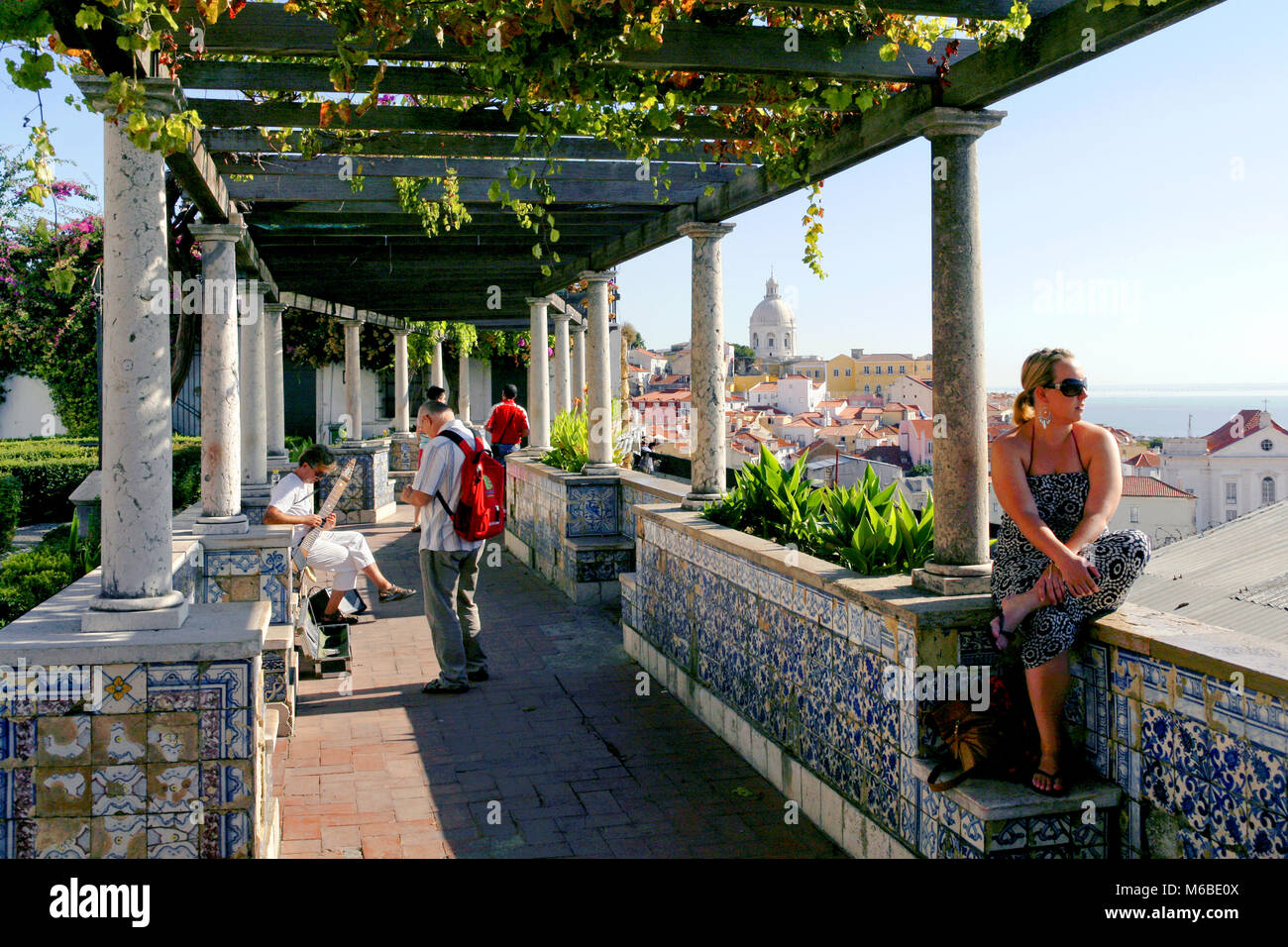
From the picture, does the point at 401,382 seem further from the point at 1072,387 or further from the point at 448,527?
the point at 1072,387

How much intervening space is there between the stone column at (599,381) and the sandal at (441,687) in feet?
12.0

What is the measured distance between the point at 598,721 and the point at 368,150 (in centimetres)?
338

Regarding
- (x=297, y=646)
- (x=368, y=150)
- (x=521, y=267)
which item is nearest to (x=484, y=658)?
(x=297, y=646)

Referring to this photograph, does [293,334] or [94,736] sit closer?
[94,736]

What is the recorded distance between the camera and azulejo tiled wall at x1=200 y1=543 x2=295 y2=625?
6.29 m

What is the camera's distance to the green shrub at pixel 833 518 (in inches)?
185

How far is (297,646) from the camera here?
267 inches

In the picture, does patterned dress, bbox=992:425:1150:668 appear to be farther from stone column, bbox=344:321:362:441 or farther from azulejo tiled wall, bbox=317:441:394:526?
stone column, bbox=344:321:362:441

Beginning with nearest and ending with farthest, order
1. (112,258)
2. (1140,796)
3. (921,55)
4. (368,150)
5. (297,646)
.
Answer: (1140,796), (112,258), (921,55), (368,150), (297,646)

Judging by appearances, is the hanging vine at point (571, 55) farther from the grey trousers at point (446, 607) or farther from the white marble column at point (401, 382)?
the white marble column at point (401, 382)

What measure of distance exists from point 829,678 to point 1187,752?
1.61 metres

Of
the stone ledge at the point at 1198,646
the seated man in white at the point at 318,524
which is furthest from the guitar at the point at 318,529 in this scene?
the stone ledge at the point at 1198,646

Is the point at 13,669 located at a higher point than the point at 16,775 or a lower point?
higher
